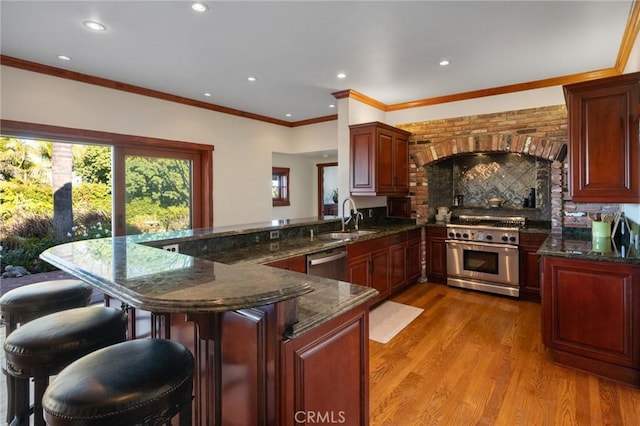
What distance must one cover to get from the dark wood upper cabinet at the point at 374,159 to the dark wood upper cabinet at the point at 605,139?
2069 millimetres

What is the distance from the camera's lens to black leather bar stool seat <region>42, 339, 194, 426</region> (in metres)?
0.94

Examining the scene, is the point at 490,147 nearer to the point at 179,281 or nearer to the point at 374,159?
the point at 374,159

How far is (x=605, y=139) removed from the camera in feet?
8.39

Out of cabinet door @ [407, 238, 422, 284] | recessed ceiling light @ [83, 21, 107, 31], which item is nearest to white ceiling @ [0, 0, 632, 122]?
recessed ceiling light @ [83, 21, 107, 31]

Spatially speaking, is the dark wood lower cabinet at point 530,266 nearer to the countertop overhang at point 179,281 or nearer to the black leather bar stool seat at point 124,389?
the countertop overhang at point 179,281

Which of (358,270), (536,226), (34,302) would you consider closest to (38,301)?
(34,302)

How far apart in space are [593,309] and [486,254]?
195 centimetres

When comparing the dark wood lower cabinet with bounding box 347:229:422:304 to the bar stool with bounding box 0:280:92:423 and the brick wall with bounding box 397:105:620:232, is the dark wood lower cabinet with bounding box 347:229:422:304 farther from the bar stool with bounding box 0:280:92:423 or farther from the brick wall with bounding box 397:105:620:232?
the bar stool with bounding box 0:280:92:423

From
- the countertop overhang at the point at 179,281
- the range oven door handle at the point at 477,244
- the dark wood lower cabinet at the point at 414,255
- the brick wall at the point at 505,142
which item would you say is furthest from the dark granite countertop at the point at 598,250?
the countertop overhang at the point at 179,281

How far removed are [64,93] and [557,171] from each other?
5.71 m

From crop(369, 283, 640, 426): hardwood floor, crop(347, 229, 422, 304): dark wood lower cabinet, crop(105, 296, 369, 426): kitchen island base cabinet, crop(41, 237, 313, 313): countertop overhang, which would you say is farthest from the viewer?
crop(347, 229, 422, 304): dark wood lower cabinet

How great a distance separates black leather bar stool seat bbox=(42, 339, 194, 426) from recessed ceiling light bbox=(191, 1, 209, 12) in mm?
2255

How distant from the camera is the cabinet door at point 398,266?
4.19m

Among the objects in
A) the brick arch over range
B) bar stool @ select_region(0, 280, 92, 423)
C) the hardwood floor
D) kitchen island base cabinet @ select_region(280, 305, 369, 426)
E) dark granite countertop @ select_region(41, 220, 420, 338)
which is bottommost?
the hardwood floor
